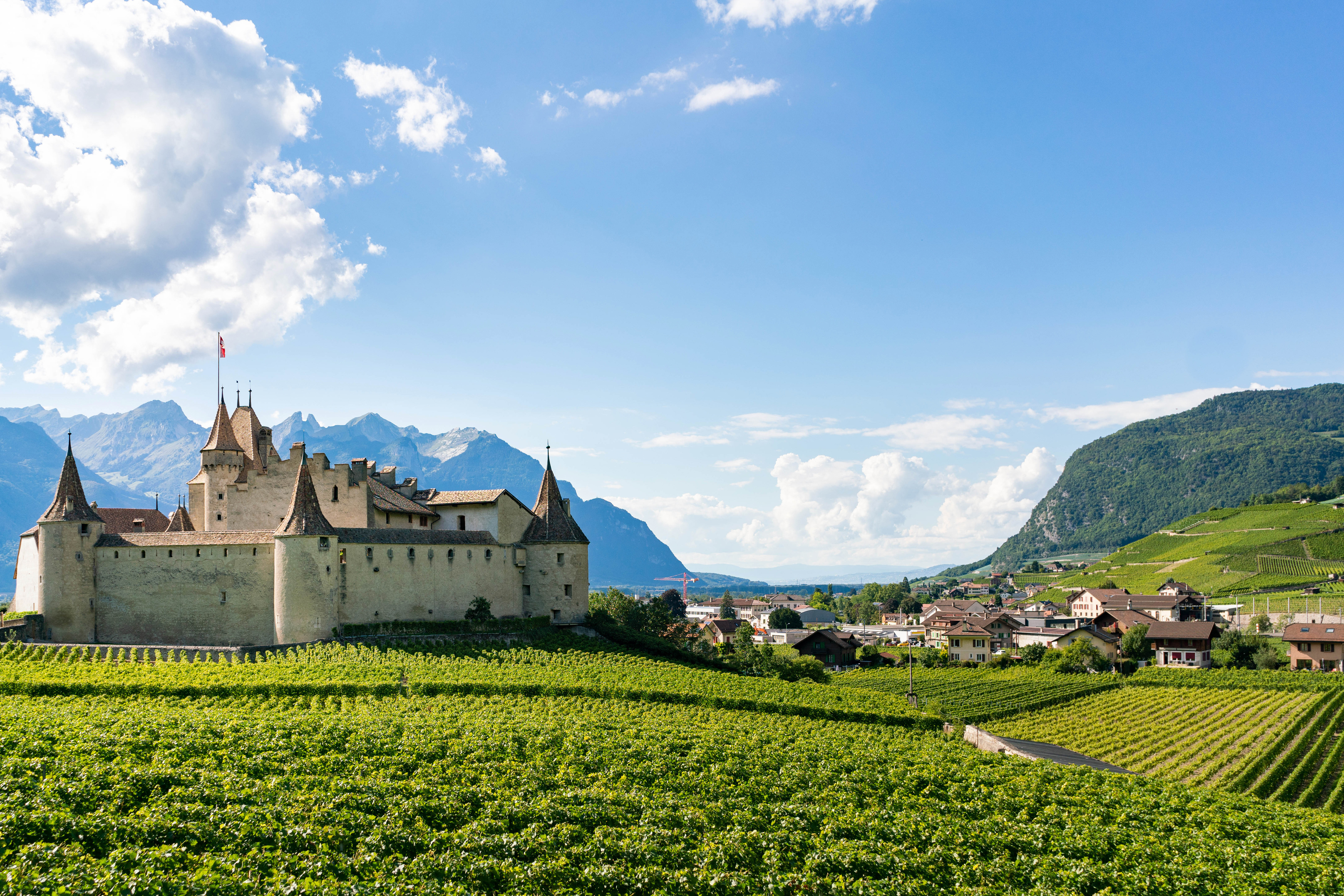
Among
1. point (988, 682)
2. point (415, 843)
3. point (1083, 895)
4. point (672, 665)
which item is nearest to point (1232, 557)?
point (988, 682)

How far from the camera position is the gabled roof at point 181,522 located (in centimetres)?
6450

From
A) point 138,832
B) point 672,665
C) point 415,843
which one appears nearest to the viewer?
point 138,832

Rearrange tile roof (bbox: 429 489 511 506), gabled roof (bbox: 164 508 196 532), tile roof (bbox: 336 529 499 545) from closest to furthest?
tile roof (bbox: 336 529 499 545), tile roof (bbox: 429 489 511 506), gabled roof (bbox: 164 508 196 532)

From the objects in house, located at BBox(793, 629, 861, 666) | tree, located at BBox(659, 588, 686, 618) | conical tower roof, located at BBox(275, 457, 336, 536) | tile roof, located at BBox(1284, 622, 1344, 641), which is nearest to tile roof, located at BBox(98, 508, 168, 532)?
conical tower roof, located at BBox(275, 457, 336, 536)

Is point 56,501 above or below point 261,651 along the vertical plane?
above

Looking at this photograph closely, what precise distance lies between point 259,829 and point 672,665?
139 feet

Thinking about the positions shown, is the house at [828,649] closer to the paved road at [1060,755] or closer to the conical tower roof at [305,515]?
the paved road at [1060,755]

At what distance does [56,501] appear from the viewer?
2020 inches

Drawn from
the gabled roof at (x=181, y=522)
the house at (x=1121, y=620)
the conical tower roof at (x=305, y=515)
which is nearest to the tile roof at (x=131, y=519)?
the gabled roof at (x=181, y=522)

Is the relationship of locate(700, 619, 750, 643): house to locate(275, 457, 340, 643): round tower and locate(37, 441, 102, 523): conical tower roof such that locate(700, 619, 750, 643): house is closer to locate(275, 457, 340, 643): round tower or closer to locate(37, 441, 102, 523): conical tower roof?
locate(275, 457, 340, 643): round tower

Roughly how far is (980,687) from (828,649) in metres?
31.7

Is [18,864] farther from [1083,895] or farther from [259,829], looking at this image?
[1083,895]

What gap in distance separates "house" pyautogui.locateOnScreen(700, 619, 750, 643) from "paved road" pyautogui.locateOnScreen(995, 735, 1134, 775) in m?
76.3

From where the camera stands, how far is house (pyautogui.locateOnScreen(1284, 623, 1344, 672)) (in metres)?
92.9
